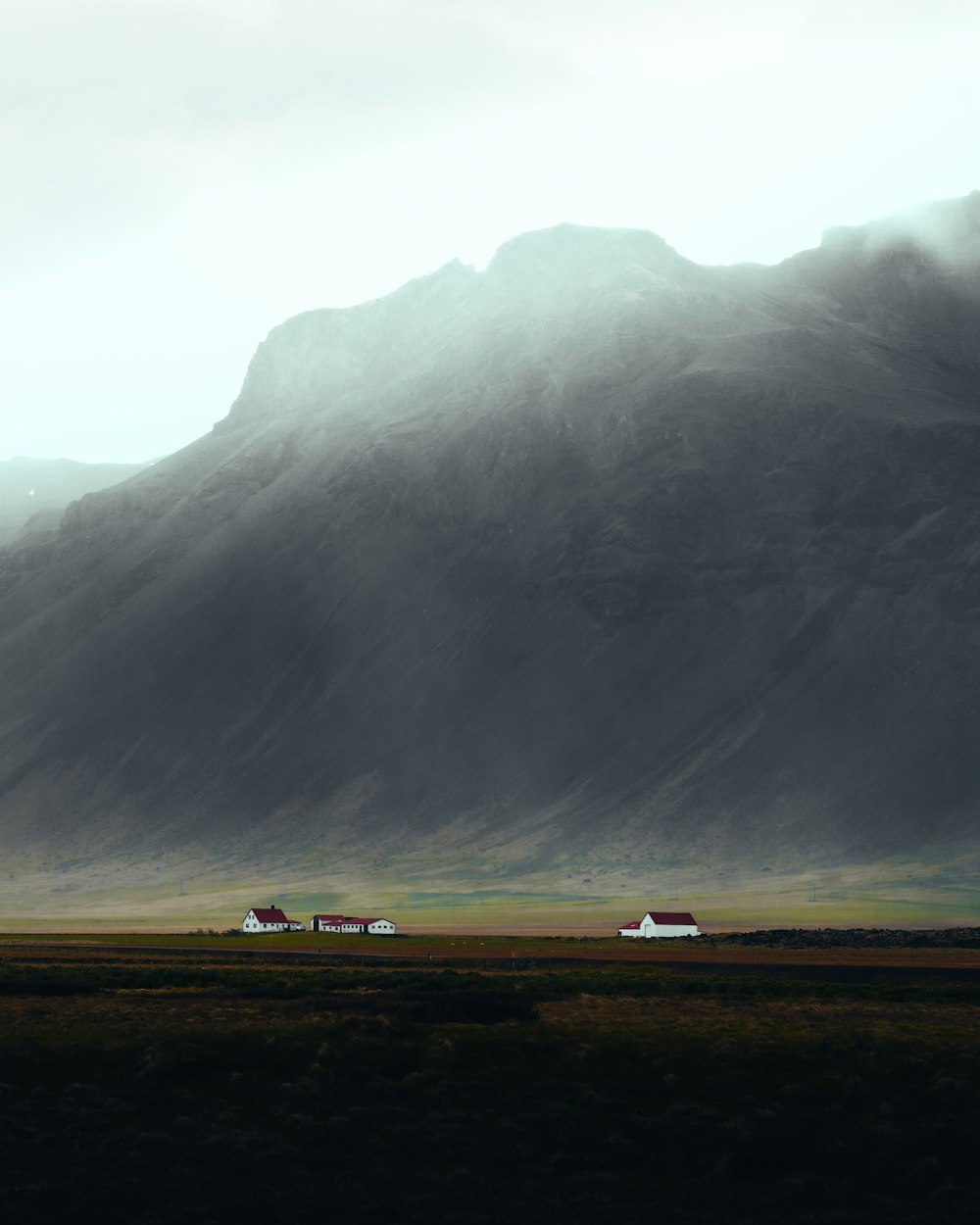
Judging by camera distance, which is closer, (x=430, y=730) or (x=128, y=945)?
(x=128, y=945)

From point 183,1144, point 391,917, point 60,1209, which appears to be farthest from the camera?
point 391,917

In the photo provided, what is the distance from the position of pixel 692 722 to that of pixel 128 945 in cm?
9947

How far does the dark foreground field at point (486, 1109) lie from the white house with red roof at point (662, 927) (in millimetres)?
52845

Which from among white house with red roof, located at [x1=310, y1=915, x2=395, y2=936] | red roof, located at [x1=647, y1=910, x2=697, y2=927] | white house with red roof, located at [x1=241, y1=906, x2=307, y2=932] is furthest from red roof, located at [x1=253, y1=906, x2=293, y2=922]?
red roof, located at [x1=647, y1=910, x2=697, y2=927]

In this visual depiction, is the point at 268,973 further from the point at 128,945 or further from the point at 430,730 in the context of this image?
the point at 430,730

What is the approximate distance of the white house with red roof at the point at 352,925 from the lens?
118 m

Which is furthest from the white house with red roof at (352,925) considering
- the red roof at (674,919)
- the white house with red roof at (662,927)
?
the red roof at (674,919)

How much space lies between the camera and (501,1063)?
137 ft

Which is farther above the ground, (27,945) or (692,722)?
(692,722)

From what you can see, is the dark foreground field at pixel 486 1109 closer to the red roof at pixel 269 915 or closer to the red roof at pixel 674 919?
the red roof at pixel 674 919

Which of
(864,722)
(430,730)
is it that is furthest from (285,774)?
(864,722)

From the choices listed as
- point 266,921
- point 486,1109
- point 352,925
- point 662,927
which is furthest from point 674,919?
point 486,1109

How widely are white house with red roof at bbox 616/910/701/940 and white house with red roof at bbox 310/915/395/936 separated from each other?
1909 centimetres

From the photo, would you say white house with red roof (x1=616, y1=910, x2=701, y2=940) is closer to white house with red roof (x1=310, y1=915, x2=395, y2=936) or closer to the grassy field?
the grassy field
